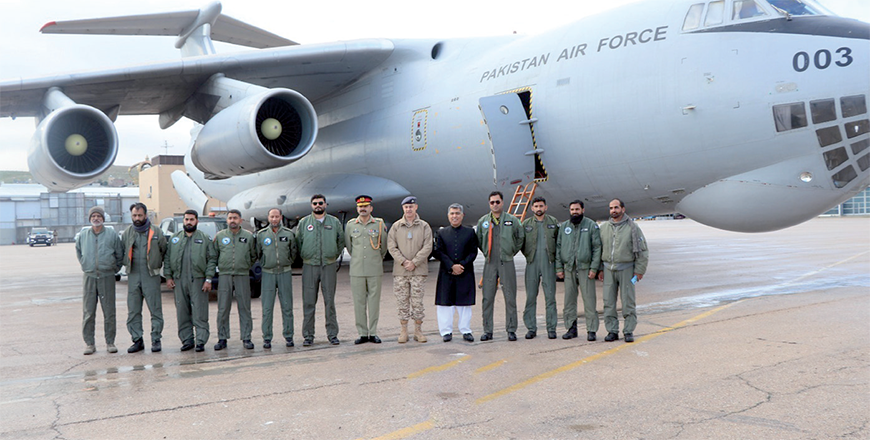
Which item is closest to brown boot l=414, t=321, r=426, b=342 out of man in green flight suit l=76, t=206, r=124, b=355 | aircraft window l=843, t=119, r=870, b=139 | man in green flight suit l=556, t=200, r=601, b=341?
man in green flight suit l=556, t=200, r=601, b=341

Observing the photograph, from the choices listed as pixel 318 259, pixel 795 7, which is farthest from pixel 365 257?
pixel 795 7

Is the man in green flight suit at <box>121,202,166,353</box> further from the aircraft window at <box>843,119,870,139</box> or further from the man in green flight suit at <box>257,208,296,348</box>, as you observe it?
the aircraft window at <box>843,119,870,139</box>

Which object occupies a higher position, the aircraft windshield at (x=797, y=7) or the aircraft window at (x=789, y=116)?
the aircraft windshield at (x=797, y=7)

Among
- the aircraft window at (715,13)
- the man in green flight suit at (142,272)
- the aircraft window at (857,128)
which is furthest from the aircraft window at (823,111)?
the man in green flight suit at (142,272)

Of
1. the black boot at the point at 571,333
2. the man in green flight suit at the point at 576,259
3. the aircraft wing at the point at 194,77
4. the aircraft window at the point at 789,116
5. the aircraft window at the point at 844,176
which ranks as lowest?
the black boot at the point at 571,333

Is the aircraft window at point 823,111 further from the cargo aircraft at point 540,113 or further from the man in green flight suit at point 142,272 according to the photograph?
the man in green flight suit at point 142,272

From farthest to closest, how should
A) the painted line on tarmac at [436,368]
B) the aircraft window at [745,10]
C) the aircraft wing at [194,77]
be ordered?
the aircraft wing at [194,77] → the aircraft window at [745,10] → the painted line on tarmac at [436,368]

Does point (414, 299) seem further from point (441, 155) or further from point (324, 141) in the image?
point (324, 141)

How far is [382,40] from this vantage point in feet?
38.0

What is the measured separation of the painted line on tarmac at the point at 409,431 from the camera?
346 cm

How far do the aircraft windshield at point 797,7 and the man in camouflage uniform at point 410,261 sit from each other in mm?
4691

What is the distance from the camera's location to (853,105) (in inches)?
261

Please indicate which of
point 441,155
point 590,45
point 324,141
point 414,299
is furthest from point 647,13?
point 324,141

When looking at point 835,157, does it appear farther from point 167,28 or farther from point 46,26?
point 167,28
